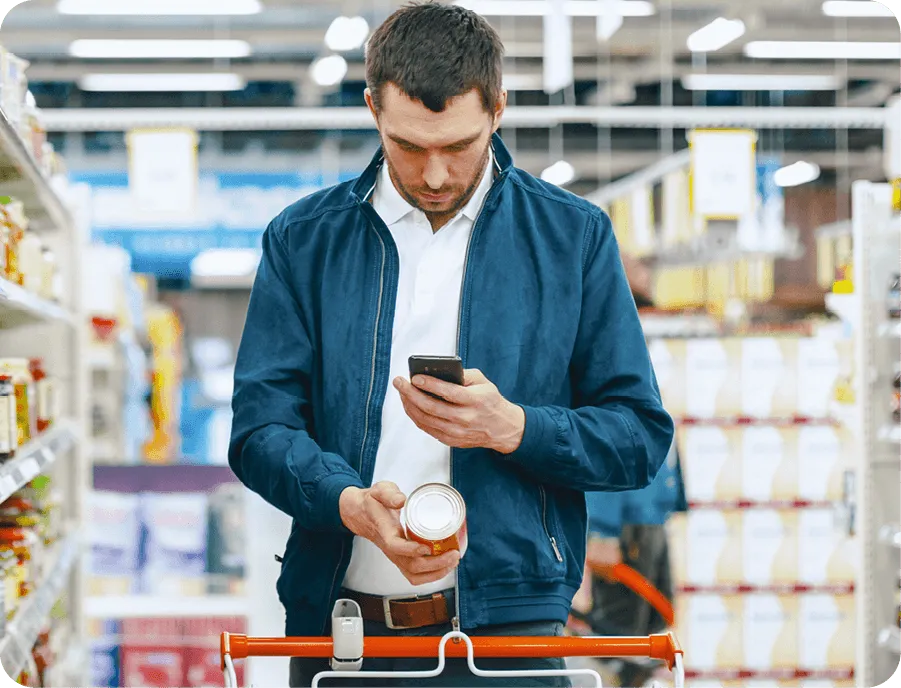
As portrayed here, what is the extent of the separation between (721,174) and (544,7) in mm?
3299

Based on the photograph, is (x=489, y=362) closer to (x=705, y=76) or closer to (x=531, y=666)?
(x=531, y=666)

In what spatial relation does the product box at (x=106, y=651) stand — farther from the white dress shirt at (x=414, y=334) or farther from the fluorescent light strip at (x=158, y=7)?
the fluorescent light strip at (x=158, y=7)

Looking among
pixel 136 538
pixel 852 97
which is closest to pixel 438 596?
pixel 136 538

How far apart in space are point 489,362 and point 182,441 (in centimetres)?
888

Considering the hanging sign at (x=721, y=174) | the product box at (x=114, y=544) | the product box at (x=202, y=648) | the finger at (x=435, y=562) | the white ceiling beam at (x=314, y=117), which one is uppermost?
the white ceiling beam at (x=314, y=117)

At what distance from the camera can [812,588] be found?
19.9 feet

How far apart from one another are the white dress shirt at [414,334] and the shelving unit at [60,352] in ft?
5.20

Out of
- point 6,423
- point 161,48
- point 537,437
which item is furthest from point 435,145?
point 161,48

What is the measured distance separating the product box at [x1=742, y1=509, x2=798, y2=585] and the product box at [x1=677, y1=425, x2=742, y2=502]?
179mm

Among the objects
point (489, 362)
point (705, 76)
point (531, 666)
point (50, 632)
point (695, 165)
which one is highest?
point (705, 76)

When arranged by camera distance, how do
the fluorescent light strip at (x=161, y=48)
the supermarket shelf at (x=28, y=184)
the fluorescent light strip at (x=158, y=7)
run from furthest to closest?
the fluorescent light strip at (x=161, y=48) < the fluorescent light strip at (x=158, y=7) < the supermarket shelf at (x=28, y=184)

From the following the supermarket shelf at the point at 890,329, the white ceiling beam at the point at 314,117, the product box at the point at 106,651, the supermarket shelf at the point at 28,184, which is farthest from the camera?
the white ceiling beam at the point at 314,117

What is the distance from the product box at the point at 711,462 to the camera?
5.99 meters

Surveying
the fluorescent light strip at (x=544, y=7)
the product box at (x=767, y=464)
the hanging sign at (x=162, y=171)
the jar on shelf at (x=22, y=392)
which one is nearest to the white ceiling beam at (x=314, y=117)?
the hanging sign at (x=162, y=171)
